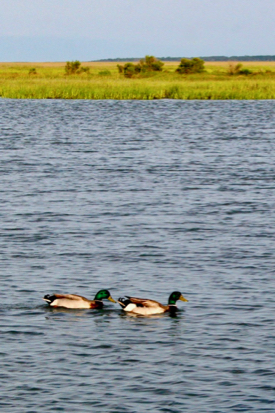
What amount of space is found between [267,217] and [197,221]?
1.92 metres

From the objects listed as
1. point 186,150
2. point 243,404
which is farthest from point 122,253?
point 186,150

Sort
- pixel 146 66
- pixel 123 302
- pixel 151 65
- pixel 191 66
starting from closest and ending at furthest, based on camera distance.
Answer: pixel 123 302
pixel 191 66
pixel 146 66
pixel 151 65

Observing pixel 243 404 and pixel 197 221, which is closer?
pixel 243 404

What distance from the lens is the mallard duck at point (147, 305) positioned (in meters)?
12.9

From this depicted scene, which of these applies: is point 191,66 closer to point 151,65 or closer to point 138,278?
point 151,65

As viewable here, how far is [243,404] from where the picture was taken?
9672 millimetres

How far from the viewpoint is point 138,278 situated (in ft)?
49.8

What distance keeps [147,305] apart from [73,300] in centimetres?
115

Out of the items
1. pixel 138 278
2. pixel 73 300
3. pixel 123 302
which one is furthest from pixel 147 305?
pixel 138 278

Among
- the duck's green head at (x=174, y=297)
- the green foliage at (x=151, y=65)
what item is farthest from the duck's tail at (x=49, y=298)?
the green foliage at (x=151, y=65)

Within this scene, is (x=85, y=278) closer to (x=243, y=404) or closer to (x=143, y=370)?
(x=143, y=370)

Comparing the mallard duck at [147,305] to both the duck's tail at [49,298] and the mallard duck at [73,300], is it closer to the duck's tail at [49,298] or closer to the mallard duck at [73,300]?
the mallard duck at [73,300]

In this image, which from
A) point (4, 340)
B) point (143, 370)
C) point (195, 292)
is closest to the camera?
point (143, 370)

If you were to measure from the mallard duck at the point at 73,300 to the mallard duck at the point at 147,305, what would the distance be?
338mm
